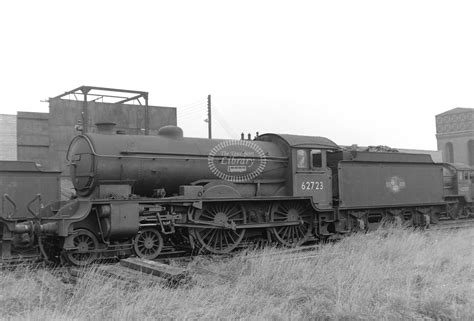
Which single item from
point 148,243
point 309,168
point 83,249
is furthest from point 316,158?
point 83,249

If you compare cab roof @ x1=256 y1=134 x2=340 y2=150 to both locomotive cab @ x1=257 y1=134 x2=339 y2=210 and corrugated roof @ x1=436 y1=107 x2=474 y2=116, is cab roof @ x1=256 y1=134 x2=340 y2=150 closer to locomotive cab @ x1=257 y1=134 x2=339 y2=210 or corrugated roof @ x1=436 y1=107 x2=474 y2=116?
locomotive cab @ x1=257 y1=134 x2=339 y2=210

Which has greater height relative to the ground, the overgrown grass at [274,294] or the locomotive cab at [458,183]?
the locomotive cab at [458,183]

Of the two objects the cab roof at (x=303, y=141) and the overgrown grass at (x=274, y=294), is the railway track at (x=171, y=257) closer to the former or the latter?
the overgrown grass at (x=274, y=294)

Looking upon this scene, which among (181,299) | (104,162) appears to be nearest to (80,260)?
(104,162)

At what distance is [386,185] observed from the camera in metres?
14.5

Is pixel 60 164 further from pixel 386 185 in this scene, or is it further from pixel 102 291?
pixel 102 291

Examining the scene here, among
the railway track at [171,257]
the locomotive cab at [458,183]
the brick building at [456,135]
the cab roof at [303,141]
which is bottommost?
the railway track at [171,257]

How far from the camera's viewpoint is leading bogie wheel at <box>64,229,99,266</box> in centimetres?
916

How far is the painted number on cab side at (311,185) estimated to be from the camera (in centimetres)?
1230

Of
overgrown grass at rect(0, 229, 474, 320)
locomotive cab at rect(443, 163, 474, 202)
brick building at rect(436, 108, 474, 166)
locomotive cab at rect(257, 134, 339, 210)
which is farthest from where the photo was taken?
brick building at rect(436, 108, 474, 166)

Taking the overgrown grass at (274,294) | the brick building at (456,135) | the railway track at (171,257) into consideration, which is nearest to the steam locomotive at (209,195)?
the railway track at (171,257)

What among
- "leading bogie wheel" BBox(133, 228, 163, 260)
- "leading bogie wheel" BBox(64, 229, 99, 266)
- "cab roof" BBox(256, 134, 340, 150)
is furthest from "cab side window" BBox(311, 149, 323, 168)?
"leading bogie wheel" BBox(64, 229, 99, 266)

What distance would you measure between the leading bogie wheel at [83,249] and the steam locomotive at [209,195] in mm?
19

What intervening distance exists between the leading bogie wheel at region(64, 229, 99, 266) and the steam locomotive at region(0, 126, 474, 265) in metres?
0.02
